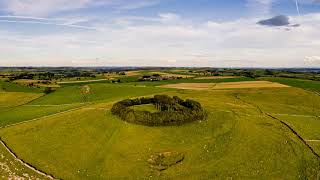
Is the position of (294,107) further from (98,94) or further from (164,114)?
(98,94)

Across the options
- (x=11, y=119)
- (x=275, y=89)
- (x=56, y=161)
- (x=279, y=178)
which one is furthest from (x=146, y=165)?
(x=275, y=89)

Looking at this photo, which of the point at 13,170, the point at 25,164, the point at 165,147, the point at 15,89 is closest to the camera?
the point at 13,170

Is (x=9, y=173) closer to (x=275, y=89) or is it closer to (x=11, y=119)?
(x=11, y=119)

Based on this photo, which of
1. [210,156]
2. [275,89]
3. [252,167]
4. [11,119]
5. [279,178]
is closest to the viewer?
[279,178]

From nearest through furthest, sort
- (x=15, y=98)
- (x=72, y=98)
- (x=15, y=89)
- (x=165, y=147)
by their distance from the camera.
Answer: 1. (x=165, y=147)
2. (x=72, y=98)
3. (x=15, y=98)
4. (x=15, y=89)

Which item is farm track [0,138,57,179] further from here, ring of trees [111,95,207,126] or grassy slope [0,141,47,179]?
ring of trees [111,95,207,126]

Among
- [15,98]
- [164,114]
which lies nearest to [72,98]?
[15,98]

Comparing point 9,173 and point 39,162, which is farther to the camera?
point 39,162

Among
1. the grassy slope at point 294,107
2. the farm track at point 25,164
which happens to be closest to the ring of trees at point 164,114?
the grassy slope at point 294,107

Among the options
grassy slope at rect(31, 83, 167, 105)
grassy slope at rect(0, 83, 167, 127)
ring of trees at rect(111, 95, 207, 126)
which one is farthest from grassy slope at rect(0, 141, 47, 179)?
grassy slope at rect(31, 83, 167, 105)
